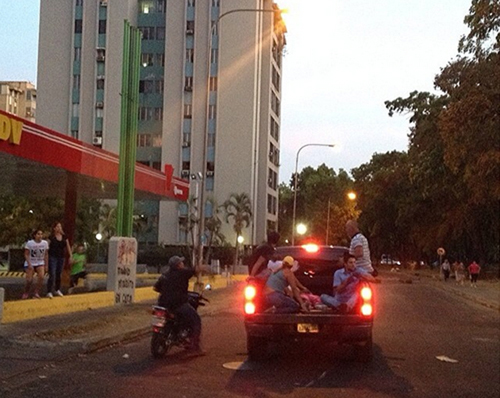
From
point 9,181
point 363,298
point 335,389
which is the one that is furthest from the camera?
point 9,181

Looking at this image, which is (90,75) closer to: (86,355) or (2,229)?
(2,229)

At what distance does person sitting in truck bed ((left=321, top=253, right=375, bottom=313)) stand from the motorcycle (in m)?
2.19

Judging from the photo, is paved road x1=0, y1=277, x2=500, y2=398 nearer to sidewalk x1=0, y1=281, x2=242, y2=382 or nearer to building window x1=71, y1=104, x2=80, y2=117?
sidewalk x1=0, y1=281, x2=242, y2=382

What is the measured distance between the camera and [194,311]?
12.5 meters

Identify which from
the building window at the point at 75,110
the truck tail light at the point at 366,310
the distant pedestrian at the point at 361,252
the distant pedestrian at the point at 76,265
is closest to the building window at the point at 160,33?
the building window at the point at 75,110

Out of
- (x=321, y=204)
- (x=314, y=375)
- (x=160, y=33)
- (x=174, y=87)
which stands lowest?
(x=314, y=375)

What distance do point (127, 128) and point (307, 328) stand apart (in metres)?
12.7

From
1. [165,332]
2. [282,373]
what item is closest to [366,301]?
[282,373]

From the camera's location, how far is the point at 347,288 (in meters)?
11.7

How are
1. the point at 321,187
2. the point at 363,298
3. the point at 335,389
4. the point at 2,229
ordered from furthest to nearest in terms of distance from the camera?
1. the point at 321,187
2. the point at 2,229
3. the point at 363,298
4. the point at 335,389

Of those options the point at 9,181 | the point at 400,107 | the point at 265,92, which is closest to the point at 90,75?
the point at 265,92

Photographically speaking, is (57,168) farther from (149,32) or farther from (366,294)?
(149,32)

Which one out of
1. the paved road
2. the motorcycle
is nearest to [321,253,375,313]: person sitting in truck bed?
the paved road

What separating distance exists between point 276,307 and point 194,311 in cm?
144
